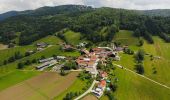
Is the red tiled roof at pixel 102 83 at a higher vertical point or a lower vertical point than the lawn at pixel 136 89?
higher

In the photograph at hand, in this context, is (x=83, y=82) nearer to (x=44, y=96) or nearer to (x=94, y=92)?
(x=94, y=92)

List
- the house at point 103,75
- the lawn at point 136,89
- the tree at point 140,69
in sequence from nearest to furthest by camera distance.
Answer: the lawn at point 136,89
the house at point 103,75
the tree at point 140,69

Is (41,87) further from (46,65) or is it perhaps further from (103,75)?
(46,65)

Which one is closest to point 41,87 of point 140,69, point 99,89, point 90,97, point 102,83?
point 90,97

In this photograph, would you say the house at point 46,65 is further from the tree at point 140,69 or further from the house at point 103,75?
the tree at point 140,69

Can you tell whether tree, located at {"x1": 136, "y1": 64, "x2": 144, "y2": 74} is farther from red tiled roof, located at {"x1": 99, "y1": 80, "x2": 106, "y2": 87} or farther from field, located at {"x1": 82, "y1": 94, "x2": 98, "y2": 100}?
field, located at {"x1": 82, "y1": 94, "x2": 98, "y2": 100}

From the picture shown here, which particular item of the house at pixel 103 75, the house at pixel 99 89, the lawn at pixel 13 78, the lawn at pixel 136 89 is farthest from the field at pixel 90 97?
the lawn at pixel 13 78

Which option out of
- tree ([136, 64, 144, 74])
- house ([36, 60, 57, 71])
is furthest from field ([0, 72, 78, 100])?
tree ([136, 64, 144, 74])

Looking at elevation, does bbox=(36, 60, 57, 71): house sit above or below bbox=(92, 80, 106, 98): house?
above
